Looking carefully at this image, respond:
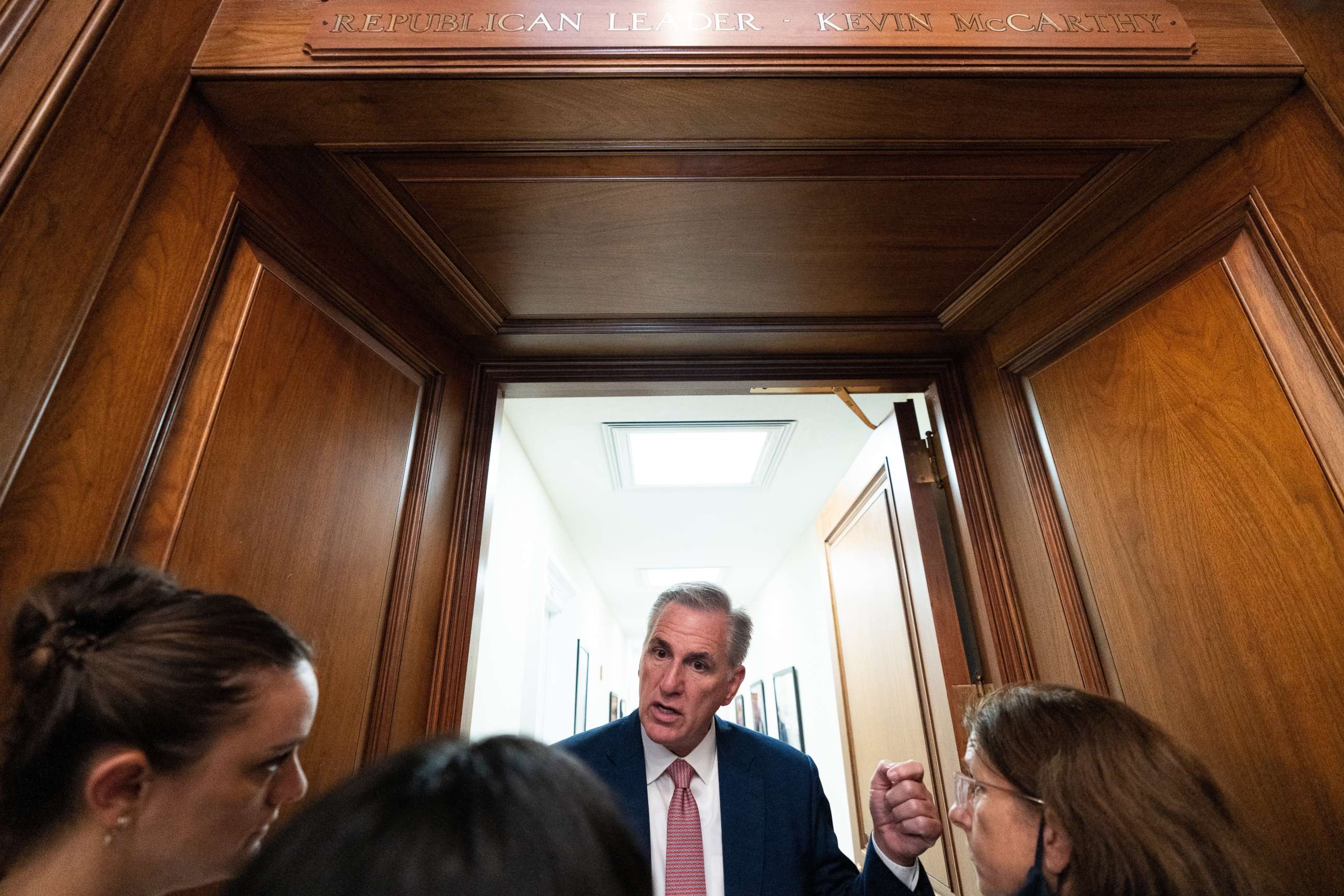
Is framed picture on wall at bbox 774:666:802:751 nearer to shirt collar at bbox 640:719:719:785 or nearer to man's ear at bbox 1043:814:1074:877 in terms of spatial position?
shirt collar at bbox 640:719:719:785

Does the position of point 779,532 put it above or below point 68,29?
above

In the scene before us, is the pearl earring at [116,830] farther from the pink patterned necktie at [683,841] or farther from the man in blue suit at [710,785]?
the pink patterned necktie at [683,841]

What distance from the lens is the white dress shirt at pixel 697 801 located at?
4.51 ft

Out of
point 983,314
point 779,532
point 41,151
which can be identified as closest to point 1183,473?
point 983,314

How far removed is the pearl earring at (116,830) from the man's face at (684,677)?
37.4 inches

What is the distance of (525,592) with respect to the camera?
3.36 meters

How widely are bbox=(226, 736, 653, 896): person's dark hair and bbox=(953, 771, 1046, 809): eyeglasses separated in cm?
79

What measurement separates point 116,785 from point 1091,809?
3.80 feet

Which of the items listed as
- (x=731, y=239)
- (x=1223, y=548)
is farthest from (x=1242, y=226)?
(x=731, y=239)

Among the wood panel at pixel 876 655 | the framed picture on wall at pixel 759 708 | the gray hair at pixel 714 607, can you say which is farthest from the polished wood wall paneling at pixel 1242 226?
the framed picture on wall at pixel 759 708

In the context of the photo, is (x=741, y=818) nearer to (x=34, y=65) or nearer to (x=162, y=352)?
(x=162, y=352)

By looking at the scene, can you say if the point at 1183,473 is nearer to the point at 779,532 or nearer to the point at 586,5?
the point at 586,5

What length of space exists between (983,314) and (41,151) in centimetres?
187

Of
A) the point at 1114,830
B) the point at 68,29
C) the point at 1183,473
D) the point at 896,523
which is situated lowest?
the point at 1114,830
